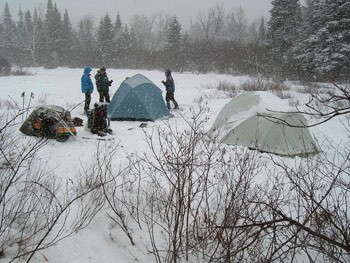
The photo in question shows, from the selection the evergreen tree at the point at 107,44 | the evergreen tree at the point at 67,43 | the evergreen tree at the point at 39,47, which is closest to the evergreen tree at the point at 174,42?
the evergreen tree at the point at 107,44

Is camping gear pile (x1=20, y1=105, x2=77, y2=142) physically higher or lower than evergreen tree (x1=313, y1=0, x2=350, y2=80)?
lower

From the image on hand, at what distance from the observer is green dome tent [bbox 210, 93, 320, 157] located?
21.3ft

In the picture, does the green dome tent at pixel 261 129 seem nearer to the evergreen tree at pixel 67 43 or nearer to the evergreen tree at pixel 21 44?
the evergreen tree at pixel 67 43

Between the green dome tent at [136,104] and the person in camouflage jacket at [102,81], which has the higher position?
the person in camouflage jacket at [102,81]

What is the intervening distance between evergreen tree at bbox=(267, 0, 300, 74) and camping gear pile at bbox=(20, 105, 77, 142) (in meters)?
22.9

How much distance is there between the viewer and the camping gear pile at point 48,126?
671cm

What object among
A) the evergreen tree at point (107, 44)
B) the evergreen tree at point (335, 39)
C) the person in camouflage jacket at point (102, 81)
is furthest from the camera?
the evergreen tree at point (107, 44)

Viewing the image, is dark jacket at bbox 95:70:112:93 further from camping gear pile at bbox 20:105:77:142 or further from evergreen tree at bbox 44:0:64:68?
evergreen tree at bbox 44:0:64:68

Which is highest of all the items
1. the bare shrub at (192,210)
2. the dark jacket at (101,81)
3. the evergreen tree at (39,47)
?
the evergreen tree at (39,47)

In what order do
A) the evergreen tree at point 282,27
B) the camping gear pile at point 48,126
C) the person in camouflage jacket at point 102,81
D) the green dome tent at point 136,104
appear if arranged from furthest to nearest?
1. the evergreen tree at point 282,27
2. the person in camouflage jacket at point 102,81
3. the green dome tent at point 136,104
4. the camping gear pile at point 48,126

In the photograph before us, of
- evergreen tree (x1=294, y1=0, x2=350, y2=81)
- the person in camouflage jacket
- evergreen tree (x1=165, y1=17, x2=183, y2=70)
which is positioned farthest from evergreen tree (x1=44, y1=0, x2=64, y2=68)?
evergreen tree (x1=294, y1=0, x2=350, y2=81)

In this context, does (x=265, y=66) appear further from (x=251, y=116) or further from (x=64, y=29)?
(x=64, y=29)

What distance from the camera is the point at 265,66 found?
26438 mm

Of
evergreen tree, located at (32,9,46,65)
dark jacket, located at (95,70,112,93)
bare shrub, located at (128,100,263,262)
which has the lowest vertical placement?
bare shrub, located at (128,100,263,262)
